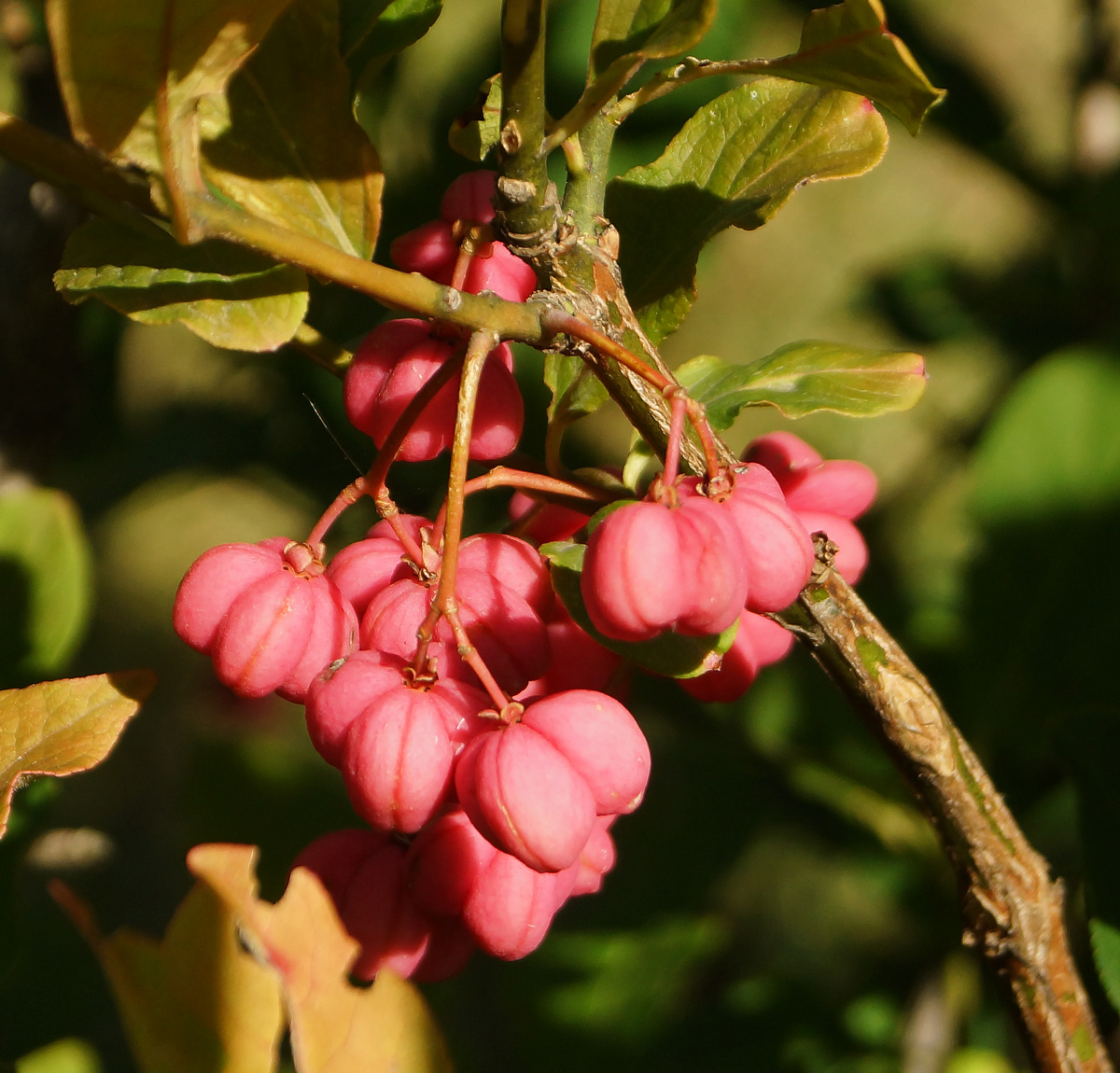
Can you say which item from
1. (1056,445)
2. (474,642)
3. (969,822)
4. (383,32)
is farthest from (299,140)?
(1056,445)

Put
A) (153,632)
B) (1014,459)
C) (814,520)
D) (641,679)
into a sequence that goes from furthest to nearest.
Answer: (153,632)
(641,679)
(1014,459)
(814,520)

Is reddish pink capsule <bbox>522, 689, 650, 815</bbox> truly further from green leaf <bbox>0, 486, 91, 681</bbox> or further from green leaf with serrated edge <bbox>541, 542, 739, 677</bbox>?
green leaf <bbox>0, 486, 91, 681</bbox>

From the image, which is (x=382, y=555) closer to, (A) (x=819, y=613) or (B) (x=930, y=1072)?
(A) (x=819, y=613)

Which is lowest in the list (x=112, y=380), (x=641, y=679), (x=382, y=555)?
(x=641, y=679)

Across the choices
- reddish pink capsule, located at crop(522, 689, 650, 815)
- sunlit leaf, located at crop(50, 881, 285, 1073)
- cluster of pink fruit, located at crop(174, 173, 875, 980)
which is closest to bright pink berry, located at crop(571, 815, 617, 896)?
cluster of pink fruit, located at crop(174, 173, 875, 980)

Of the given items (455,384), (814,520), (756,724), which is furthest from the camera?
(756,724)

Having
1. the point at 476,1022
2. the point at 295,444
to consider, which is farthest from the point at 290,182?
the point at 476,1022

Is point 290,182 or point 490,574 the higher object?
point 290,182

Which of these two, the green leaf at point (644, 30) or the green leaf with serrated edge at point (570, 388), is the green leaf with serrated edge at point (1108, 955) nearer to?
the green leaf with serrated edge at point (570, 388)
